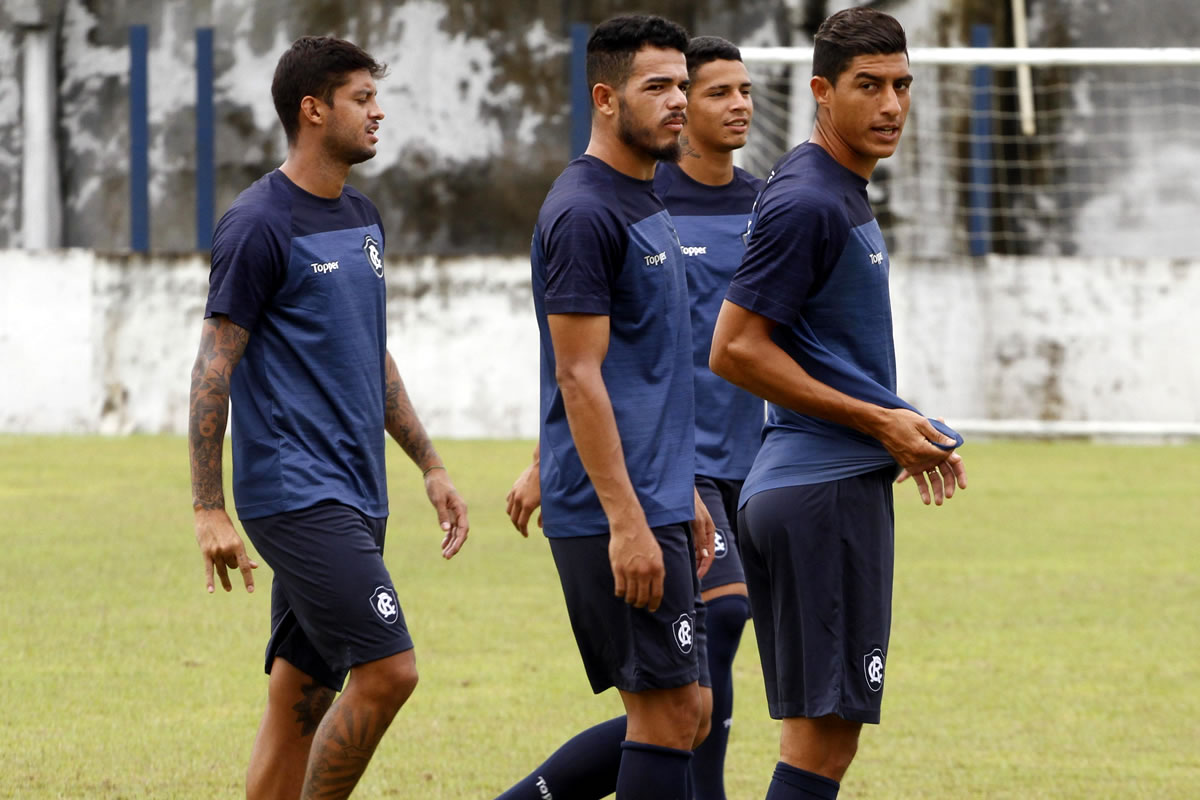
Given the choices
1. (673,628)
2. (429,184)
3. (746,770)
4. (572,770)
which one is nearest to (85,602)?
(746,770)

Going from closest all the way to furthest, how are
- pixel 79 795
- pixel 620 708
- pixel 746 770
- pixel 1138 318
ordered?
pixel 79 795
pixel 746 770
pixel 620 708
pixel 1138 318

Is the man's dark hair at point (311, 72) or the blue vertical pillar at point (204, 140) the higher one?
the blue vertical pillar at point (204, 140)

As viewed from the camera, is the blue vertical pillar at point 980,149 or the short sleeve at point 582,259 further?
the blue vertical pillar at point 980,149

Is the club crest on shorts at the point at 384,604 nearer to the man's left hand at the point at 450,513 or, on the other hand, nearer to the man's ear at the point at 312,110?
the man's left hand at the point at 450,513

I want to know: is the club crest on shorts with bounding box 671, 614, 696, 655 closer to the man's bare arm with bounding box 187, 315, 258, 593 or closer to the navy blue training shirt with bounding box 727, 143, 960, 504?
the navy blue training shirt with bounding box 727, 143, 960, 504

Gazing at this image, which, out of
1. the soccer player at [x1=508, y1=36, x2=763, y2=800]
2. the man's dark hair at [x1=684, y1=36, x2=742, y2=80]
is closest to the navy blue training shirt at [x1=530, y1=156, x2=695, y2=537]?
the soccer player at [x1=508, y1=36, x2=763, y2=800]

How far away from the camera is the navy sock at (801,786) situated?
3.74m

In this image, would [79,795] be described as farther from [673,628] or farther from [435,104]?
[435,104]

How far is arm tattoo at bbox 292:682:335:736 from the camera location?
4405mm

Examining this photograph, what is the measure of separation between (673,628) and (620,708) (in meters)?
2.68

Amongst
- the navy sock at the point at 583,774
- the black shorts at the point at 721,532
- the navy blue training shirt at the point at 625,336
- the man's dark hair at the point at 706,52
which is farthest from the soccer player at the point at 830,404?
the man's dark hair at the point at 706,52

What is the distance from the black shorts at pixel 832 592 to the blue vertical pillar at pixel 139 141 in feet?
48.6

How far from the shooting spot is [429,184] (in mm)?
21219

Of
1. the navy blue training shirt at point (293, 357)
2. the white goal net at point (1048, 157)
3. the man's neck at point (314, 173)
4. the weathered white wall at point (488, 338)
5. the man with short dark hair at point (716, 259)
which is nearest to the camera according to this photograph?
the navy blue training shirt at point (293, 357)
